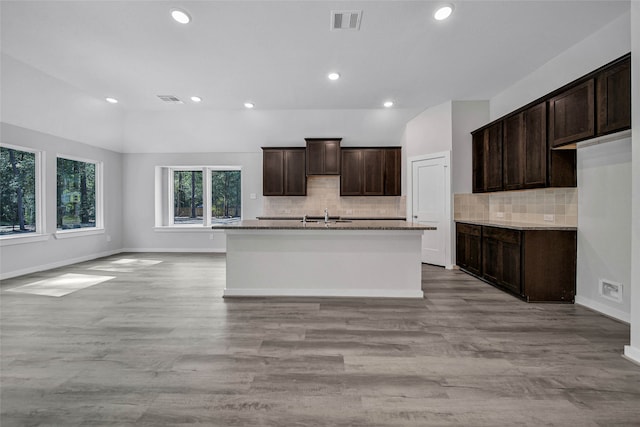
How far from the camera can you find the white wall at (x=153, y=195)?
23.2 ft

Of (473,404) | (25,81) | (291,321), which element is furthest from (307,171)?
(473,404)

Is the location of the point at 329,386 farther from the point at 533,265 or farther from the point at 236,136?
the point at 236,136

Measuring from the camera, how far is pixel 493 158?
183 inches

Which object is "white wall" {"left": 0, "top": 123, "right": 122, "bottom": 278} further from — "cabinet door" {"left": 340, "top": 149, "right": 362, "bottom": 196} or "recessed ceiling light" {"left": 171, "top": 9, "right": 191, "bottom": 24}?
"cabinet door" {"left": 340, "top": 149, "right": 362, "bottom": 196}

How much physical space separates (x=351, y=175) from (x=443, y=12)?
13.2 feet

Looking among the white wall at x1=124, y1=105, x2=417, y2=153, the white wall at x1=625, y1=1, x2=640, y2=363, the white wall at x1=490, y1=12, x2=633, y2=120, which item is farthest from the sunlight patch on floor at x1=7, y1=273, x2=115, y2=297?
the white wall at x1=490, y1=12, x2=633, y2=120

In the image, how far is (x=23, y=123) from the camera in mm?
4570

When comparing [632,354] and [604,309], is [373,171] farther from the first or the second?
[632,354]

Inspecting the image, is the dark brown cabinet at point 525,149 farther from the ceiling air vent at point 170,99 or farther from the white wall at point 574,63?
the ceiling air vent at point 170,99

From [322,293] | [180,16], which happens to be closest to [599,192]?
[322,293]

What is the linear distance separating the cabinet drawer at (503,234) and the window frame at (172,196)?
534cm

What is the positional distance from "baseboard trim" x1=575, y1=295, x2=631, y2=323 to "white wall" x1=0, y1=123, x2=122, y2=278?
8215 mm

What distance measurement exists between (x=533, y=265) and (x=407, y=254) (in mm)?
1519

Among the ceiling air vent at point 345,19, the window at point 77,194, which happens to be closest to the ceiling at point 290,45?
the ceiling air vent at point 345,19
